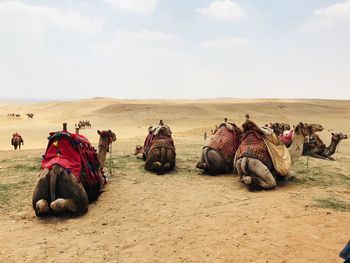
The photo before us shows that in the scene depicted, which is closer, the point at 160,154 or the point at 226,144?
the point at 226,144

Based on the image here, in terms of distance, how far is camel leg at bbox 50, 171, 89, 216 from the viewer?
6.67 meters

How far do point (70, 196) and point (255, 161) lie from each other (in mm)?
3917

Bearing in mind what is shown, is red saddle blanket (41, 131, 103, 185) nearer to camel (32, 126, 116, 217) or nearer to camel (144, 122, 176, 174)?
camel (32, 126, 116, 217)

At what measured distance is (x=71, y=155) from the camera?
292 inches

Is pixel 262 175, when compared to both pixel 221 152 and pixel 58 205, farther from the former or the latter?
pixel 58 205

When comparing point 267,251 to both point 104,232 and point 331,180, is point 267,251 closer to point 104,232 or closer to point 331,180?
point 104,232

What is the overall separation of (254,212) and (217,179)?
9.55 feet

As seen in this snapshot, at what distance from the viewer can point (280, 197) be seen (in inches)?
303

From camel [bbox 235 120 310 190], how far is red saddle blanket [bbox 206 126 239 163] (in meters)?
0.89

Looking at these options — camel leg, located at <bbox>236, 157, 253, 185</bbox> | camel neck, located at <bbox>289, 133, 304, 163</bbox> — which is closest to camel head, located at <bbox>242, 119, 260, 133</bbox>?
camel leg, located at <bbox>236, 157, 253, 185</bbox>

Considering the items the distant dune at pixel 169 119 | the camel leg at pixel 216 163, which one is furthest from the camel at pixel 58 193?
the distant dune at pixel 169 119

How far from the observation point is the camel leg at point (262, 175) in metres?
8.40

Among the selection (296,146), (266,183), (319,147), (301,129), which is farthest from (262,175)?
(319,147)

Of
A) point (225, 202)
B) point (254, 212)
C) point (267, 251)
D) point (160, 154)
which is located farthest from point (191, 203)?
point (160, 154)
